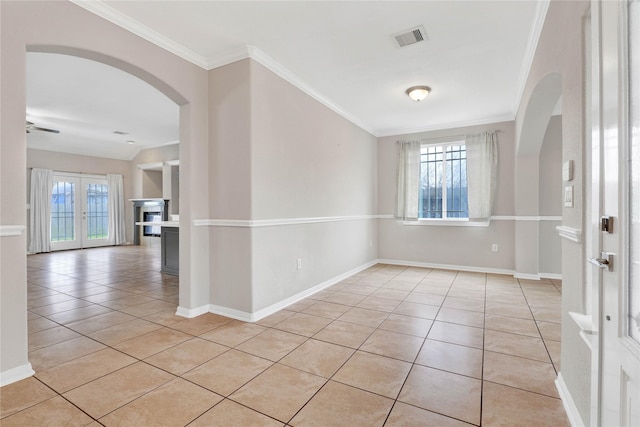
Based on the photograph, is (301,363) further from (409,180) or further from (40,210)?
(40,210)

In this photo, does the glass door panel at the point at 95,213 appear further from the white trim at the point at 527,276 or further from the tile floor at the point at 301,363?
the white trim at the point at 527,276

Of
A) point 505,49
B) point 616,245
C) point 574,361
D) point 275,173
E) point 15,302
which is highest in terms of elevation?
point 505,49

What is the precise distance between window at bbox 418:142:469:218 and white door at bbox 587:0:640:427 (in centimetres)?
481

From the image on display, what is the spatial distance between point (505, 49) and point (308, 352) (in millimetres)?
3412

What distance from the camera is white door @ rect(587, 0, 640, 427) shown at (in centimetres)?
91

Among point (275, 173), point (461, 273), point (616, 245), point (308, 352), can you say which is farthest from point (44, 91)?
point (461, 273)

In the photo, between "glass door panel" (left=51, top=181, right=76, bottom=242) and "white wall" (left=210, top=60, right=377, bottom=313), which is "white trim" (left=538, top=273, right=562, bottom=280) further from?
"glass door panel" (left=51, top=181, right=76, bottom=242)

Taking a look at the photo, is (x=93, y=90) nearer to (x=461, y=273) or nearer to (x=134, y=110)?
(x=134, y=110)

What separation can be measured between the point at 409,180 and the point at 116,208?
8598 millimetres

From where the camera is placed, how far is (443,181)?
5816 millimetres

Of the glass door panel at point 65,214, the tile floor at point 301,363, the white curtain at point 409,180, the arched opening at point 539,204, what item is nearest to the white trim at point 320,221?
the arched opening at point 539,204

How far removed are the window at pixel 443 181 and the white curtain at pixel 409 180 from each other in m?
0.18

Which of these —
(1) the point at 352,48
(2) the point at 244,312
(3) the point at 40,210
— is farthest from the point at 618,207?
(3) the point at 40,210

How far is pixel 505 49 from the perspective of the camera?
3041 mm
